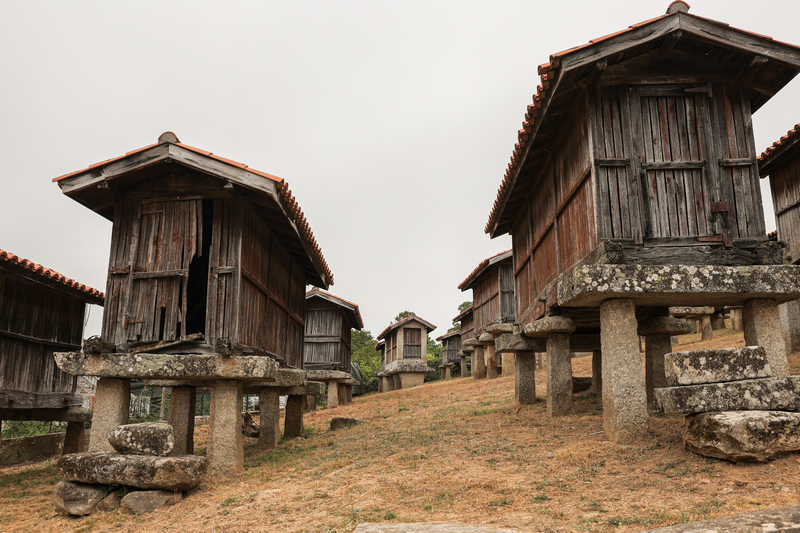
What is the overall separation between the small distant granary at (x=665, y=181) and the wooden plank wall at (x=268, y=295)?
16.4 ft

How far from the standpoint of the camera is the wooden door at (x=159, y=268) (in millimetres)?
8742

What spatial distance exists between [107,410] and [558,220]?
24.9 ft

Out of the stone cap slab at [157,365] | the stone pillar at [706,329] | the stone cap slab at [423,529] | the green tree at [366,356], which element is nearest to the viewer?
the stone cap slab at [423,529]

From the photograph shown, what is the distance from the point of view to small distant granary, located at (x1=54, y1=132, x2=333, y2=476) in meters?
8.12

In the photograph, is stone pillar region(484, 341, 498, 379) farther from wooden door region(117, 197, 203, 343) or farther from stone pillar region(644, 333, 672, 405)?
wooden door region(117, 197, 203, 343)

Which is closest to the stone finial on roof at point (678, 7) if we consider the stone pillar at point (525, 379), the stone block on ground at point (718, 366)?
the stone block on ground at point (718, 366)

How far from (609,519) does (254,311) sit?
684cm

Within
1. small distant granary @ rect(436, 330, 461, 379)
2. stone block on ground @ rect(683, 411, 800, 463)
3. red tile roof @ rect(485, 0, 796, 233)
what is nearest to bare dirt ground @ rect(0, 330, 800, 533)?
stone block on ground @ rect(683, 411, 800, 463)

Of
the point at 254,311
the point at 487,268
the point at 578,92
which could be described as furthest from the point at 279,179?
the point at 487,268

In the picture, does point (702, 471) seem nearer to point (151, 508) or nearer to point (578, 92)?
point (578, 92)

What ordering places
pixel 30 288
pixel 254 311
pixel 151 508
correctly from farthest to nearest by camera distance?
1. pixel 30 288
2. pixel 254 311
3. pixel 151 508

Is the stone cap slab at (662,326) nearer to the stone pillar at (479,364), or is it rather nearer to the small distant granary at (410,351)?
the stone pillar at (479,364)

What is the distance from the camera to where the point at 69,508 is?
23.7ft

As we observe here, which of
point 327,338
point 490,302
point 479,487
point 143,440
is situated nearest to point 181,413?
point 143,440
